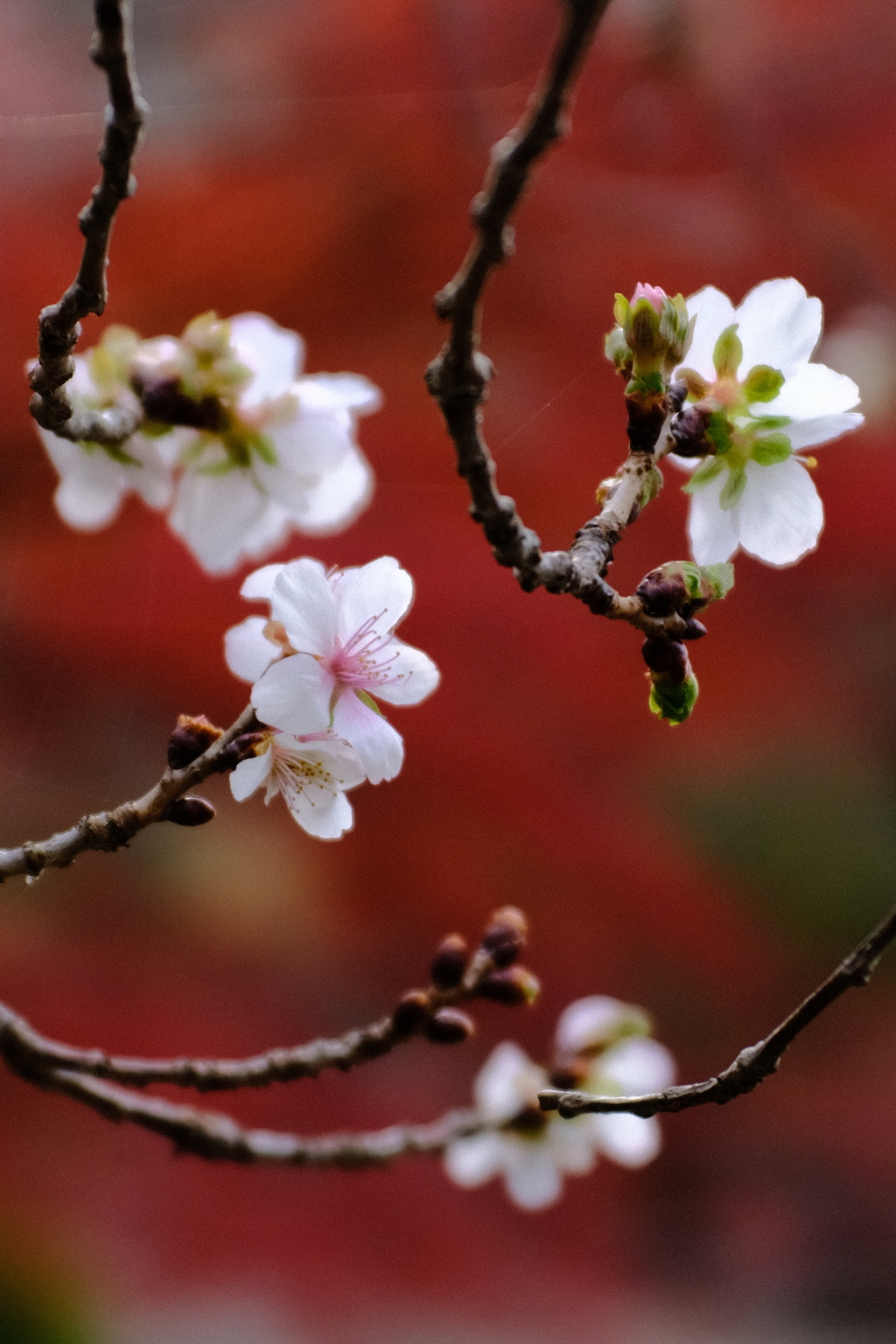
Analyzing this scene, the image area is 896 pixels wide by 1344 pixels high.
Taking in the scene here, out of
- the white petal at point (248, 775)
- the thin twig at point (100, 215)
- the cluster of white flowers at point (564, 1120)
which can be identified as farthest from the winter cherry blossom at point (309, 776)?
the cluster of white flowers at point (564, 1120)

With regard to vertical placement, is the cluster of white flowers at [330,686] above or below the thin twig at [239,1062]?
above

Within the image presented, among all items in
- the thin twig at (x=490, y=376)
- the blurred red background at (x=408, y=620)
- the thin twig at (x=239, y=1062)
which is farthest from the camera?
the blurred red background at (x=408, y=620)

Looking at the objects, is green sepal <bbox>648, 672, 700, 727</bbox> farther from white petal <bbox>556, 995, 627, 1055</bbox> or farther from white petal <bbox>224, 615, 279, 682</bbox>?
white petal <bbox>556, 995, 627, 1055</bbox>

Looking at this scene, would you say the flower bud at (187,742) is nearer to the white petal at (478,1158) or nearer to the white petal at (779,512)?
the white petal at (779,512)

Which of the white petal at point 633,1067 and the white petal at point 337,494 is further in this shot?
the white petal at point 633,1067

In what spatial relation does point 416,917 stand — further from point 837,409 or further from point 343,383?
point 837,409

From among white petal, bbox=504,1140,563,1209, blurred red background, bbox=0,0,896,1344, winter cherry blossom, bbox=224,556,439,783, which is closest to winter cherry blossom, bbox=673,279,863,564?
winter cherry blossom, bbox=224,556,439,783

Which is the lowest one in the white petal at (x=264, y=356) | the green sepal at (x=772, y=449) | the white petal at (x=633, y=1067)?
the white petal at (x=633, y=1067)

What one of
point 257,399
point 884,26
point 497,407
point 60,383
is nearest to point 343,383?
point 257,399
